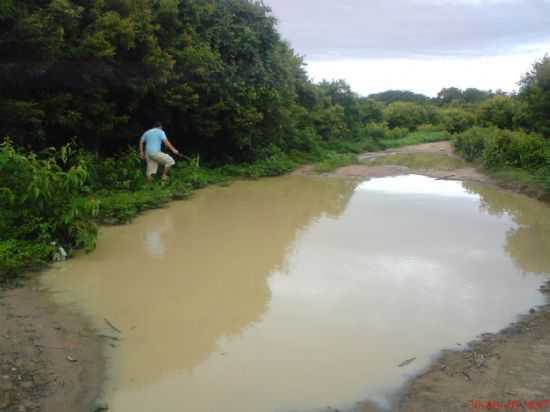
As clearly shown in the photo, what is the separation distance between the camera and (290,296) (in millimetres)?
6289

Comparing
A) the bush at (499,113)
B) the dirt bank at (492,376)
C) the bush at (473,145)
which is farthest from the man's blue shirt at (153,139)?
the bush at (499,113)

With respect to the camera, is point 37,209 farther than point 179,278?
Yes

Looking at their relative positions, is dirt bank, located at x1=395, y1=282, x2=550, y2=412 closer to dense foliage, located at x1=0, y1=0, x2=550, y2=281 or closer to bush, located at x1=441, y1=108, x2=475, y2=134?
dense foliage, located at x1=0, y1=0, x2=550, y2=281

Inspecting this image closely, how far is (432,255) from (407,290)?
1.78 meters

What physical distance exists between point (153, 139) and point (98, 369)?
7.74 metres

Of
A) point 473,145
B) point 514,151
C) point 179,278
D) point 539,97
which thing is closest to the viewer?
point 179,278

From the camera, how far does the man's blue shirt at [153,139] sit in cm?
1162

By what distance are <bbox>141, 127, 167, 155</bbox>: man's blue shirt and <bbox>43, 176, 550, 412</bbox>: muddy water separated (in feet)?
4.36

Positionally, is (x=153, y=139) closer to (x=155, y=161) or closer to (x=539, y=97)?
(x=155, y=161)

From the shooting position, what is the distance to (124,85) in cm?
1207

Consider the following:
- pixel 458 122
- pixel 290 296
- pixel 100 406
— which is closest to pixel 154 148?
pixel 290 296

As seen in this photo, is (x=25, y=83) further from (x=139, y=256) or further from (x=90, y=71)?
(x=139, y=256)

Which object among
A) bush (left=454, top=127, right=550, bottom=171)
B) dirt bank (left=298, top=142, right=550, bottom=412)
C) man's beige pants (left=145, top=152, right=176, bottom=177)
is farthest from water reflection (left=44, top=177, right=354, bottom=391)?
bush (left=454, top=127, right=550, bottom=171)

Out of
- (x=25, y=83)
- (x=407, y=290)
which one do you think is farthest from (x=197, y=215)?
(x=407, y=290)
